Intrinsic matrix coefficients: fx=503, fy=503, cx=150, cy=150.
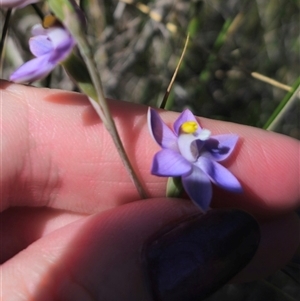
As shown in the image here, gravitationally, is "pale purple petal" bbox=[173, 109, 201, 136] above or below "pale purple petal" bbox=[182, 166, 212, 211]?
above

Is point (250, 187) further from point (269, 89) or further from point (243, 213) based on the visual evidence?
point (269, 89)

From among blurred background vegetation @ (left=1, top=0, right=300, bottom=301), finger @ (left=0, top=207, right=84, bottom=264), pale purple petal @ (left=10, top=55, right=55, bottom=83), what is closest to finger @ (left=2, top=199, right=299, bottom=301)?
finger @ (left=0, top=207, right=84, bottom=264)

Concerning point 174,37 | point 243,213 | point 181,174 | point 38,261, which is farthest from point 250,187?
point 174,37

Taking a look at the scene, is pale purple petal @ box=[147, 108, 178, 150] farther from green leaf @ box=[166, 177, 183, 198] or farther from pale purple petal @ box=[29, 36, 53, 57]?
pale purple petal @ box=[29, 36, 53, 57]

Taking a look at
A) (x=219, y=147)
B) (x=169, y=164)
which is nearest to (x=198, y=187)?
(x=169, y=164)

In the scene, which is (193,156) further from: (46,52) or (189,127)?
(46,52)
